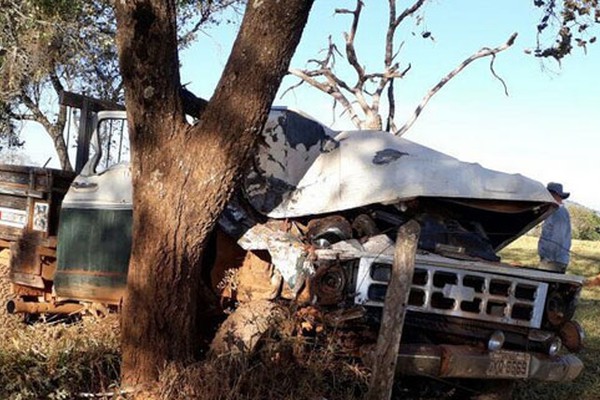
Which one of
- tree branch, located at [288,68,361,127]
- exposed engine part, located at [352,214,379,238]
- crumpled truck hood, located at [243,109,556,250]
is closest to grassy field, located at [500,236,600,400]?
crumpled truck hood, located at [243,109,556,250]

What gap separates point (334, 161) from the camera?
635 cm

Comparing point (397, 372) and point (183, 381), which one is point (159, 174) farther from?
point (397, 372)

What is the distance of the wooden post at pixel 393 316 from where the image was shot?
485 cm

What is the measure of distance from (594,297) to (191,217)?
1167 cm

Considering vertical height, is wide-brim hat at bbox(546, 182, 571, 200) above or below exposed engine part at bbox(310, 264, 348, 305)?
above

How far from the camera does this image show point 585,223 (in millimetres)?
33906

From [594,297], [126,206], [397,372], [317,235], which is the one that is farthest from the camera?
[594,297]

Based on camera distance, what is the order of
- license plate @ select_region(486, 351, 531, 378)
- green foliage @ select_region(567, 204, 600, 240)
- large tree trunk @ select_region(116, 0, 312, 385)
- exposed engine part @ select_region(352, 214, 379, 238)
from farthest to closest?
green foliage @ select_region(567, 204, 600, 240) → exposed engine part @ select_region(352, 214, 379, 238) → license plate @ select_region(486, 351, 531, 378) → large tree trunk @ select_region(116, 0, 312, 385)

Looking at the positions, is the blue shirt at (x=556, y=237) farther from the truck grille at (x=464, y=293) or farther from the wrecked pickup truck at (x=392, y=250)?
the truck grille at (x=464, y=293)

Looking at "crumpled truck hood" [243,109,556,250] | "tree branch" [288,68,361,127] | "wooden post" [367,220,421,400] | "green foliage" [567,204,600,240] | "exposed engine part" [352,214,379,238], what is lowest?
"green foliage" [567,204,600,240]

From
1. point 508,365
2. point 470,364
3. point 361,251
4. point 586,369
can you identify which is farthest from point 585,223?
point 361,251

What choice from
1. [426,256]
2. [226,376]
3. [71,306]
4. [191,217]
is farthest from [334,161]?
[71,306]

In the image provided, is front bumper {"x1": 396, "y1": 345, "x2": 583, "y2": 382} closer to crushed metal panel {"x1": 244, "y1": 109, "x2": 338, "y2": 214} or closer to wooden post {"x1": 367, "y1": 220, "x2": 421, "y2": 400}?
wooden post {"x1": 367, "y1": 220, "x2": 421, "y2": 400}

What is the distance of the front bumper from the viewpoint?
5.25 metres
